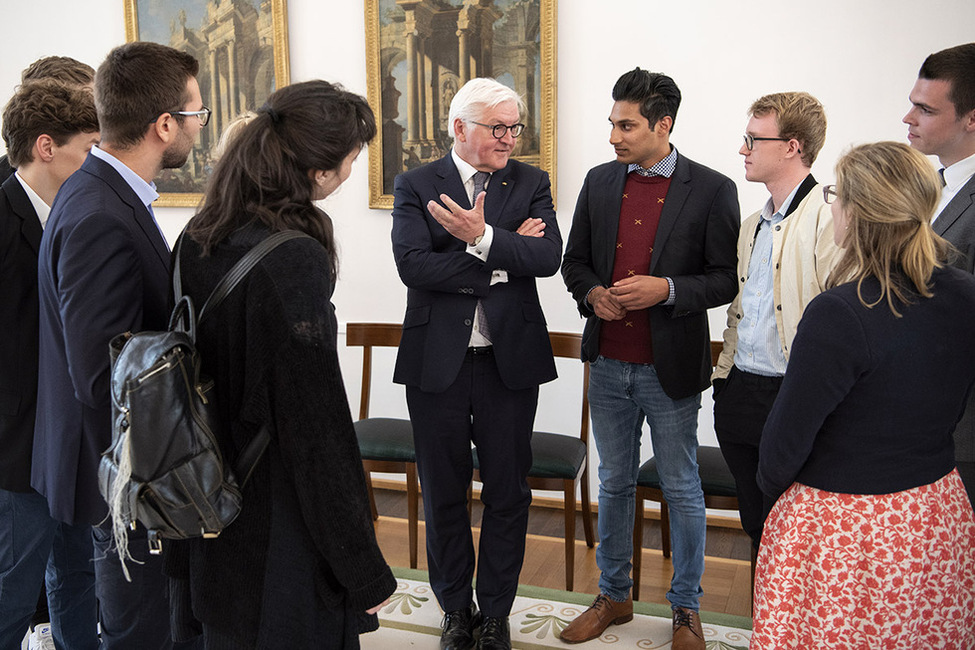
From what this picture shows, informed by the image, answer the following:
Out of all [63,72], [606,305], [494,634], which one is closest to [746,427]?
[606,305]

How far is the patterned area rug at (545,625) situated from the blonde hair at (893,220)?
174cm

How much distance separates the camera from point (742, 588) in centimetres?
340

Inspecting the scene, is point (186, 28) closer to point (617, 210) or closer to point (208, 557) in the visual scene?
point (617, 210)

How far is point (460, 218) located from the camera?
2443 mm

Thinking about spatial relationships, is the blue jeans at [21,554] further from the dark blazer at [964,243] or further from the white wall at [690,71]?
the white wall at [690,71]

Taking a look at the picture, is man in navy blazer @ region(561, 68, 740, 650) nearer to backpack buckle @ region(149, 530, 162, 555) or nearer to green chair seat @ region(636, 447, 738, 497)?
green chair seat @ region(636, 447, 738, 497)

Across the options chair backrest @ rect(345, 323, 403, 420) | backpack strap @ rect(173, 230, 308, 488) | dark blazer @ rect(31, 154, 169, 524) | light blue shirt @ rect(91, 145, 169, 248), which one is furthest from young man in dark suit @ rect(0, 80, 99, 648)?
chair backrest @ rect(345, 323, 403, 420)

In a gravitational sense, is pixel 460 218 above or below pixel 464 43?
below

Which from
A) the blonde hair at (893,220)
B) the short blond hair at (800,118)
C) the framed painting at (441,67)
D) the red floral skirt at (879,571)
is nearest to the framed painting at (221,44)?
the framed painting at (441,67)

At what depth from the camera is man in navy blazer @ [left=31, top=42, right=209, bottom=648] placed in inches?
64.6

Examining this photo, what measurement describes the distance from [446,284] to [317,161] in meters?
1.05

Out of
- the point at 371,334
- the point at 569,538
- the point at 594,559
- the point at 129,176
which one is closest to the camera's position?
the point at 129,176

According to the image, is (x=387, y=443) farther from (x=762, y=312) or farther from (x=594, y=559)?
(x=762, y=312)

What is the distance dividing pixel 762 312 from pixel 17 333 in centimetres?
212
